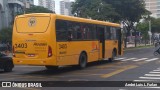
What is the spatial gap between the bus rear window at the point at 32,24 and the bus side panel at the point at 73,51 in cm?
112

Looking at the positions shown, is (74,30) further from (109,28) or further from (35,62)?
(109,28)

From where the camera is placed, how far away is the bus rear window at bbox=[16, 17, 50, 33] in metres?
18.9

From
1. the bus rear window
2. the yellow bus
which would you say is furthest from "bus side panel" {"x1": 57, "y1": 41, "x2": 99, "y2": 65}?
the bus rear window

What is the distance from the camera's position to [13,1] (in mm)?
92125

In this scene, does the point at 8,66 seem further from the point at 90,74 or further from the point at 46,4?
the point at 46,4

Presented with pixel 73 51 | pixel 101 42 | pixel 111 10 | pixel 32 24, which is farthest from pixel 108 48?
pixel 111 10

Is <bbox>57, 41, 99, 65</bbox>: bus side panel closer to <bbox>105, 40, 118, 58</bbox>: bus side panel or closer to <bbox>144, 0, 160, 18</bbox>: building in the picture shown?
<bbox>105, 40, 118, 58</bbox>: bus side panel

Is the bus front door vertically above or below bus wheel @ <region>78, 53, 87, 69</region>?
above

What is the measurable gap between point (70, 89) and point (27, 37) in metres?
6.42

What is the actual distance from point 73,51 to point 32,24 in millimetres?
2854

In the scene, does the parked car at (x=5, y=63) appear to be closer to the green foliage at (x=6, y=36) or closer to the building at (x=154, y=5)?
the green foliage at (x=6, y=36)

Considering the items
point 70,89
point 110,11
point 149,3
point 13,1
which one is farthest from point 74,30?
point 149,3

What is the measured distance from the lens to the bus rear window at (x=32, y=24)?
18938 mm

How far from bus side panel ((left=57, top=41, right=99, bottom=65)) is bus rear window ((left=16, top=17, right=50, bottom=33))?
3.69 feet
